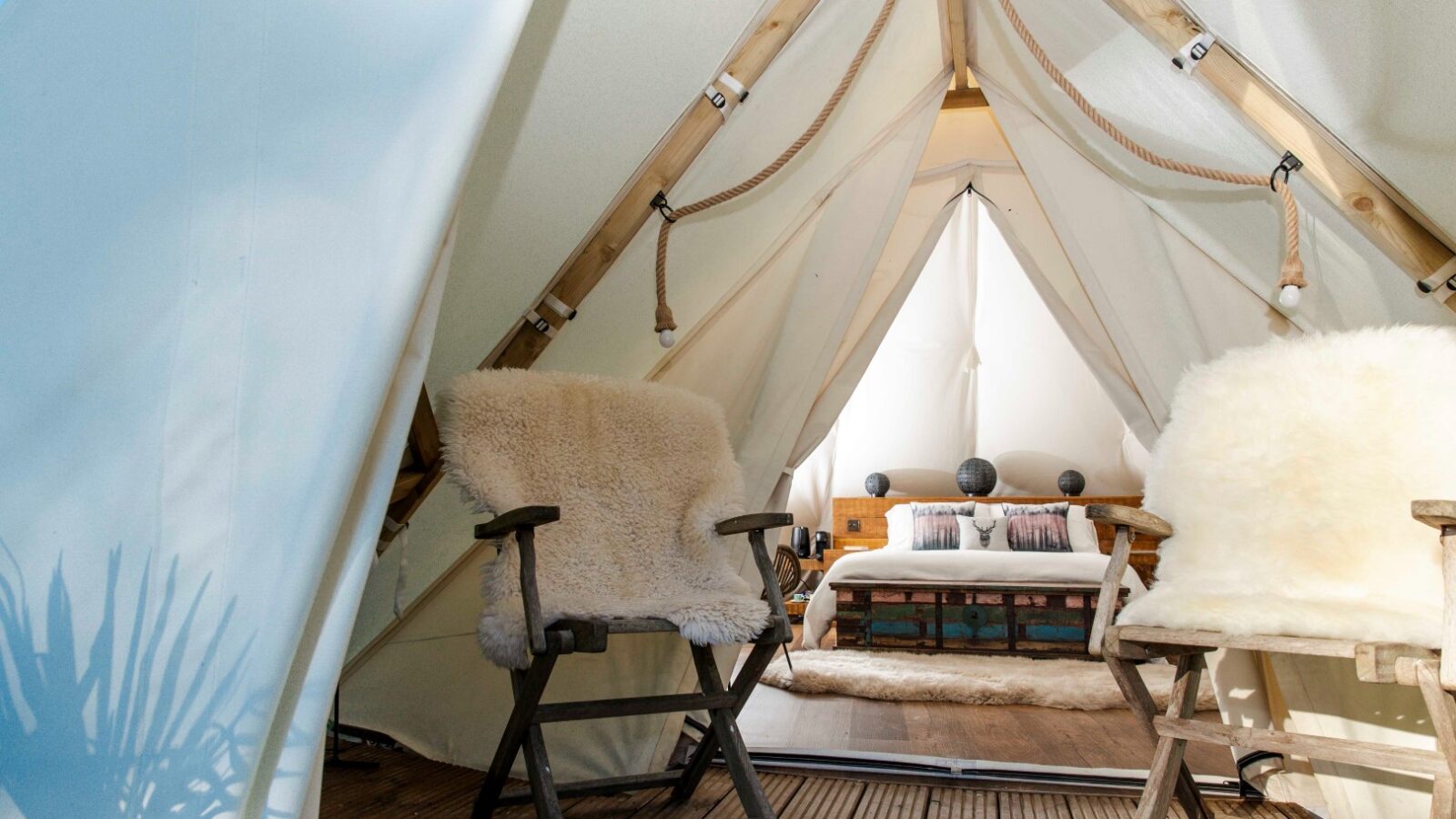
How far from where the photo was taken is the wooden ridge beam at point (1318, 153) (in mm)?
1830

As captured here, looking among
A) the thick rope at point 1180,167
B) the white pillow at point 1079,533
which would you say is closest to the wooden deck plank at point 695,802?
the thick rope at point 1180,167

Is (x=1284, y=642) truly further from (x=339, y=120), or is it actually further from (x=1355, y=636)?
(x=339, y=120)

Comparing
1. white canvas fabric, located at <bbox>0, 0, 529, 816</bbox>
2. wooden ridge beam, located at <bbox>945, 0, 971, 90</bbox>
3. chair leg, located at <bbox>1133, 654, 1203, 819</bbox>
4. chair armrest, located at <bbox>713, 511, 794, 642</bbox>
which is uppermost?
wooden ridge beam, located at <bbox>945, 0, 971, 90</bbox>

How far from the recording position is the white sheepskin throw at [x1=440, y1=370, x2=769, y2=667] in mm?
1744

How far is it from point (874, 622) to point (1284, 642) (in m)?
2.91

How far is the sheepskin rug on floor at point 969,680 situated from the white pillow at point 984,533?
1.09 m

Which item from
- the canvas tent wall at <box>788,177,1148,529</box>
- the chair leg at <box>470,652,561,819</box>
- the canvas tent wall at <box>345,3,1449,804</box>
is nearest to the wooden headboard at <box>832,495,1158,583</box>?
the canvas tent wall at <box>788,177,1148,529</box>

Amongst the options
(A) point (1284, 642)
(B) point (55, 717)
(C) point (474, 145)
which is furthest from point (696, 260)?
(B) point (55, 717)

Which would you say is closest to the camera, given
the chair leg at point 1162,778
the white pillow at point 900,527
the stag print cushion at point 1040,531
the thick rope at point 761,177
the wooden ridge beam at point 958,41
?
the chair leg at point 1162,778

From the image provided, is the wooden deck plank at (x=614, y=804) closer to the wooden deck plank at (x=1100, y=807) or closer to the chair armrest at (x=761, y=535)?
the chair armrest at (x=761, y=535)

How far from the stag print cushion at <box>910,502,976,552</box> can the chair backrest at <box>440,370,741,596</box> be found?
3.14m

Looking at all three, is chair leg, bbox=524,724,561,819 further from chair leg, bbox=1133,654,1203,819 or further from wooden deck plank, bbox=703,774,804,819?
chair leg, bbox=1133,654,1203,819

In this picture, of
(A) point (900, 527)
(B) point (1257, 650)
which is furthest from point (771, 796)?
(A) point (900, 527)

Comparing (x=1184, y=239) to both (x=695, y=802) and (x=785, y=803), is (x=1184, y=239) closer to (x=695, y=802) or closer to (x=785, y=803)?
(x=785, y=803)
